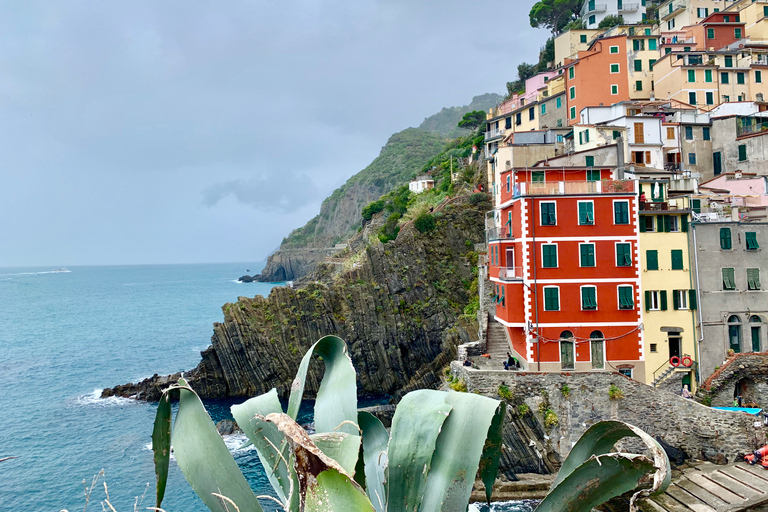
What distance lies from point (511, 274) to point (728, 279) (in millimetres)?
10845

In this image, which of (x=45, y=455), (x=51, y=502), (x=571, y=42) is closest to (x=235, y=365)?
(x=45, y=455)

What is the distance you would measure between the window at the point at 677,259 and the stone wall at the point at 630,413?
6.78 m

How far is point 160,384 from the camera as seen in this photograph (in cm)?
4566

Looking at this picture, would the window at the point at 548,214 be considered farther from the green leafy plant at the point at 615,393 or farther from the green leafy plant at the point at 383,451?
the green leafy plant at the point at 383,451

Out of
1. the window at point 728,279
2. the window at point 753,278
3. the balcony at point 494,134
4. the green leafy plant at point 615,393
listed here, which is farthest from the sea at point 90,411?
the balcony at point 494,134

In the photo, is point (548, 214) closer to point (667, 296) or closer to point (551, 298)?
point (551, 298)

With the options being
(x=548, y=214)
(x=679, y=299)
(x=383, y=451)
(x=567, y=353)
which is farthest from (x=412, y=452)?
(x=679, y=299)

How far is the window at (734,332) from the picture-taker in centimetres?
2712

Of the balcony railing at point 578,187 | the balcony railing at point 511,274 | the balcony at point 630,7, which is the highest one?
the balcony at point 630,7

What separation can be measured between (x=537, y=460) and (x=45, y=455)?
103 ft

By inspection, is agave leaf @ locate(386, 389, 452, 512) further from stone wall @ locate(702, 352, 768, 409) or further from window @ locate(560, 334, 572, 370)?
stone wall @ locate(702, 352, 768, 409)

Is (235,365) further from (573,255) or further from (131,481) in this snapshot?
(573,255)

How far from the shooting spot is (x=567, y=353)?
1037 inches

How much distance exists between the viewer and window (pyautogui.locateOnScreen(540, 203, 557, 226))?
26328 millimetres
